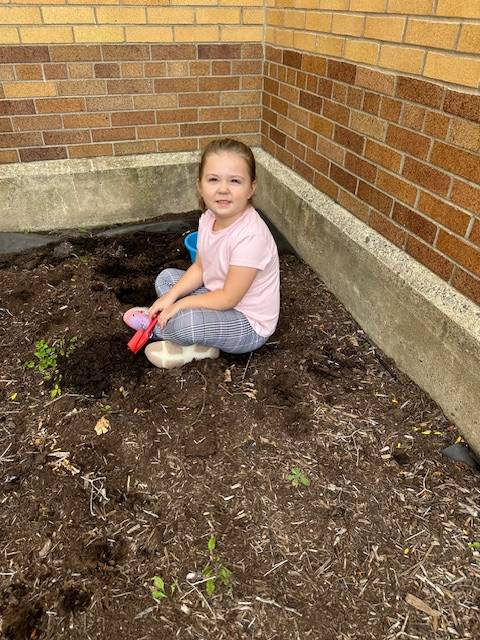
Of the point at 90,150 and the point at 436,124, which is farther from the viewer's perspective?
the point at 90,150

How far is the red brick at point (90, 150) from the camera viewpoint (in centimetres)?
386

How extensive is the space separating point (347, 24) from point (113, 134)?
6.70 ft

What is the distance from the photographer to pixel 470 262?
6.82 ft

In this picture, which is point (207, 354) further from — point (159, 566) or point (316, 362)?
point (159, 566)

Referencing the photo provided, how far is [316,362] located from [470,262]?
947 mm

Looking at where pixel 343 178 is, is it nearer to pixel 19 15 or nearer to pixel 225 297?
pixel 225 297

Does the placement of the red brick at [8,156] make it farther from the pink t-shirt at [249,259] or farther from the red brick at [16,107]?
the pink t-shirt at [249,259]

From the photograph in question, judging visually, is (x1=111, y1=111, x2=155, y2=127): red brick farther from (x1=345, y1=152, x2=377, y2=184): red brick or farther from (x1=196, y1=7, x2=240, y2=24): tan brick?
(x1=345, y1=152, x2=377, y2=184): red brick

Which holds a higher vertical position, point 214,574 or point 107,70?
point 107,70

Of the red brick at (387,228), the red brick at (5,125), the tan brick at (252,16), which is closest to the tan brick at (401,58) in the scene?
the red brick at (387,228)

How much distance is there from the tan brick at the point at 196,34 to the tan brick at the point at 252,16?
0.77 ft

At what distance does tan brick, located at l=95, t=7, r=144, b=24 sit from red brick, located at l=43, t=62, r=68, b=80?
423 mm

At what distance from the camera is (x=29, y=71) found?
3.50 meters

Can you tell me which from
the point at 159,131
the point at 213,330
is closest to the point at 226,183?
the point at 213,330
